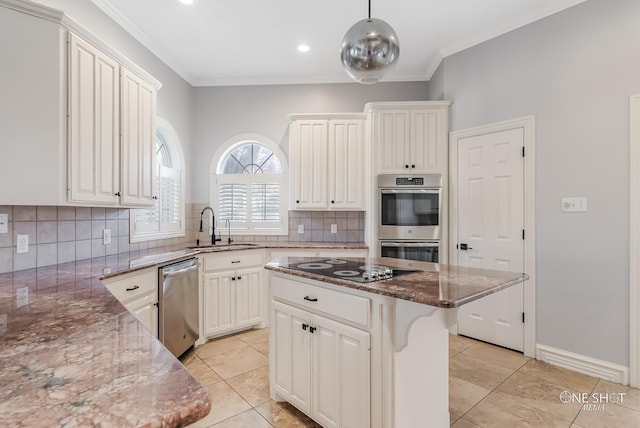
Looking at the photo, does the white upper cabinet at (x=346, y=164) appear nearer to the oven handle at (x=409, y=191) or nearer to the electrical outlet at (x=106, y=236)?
the oven handle at (x=409, y=191)

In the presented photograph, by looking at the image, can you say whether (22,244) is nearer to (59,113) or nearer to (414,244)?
(59,113)

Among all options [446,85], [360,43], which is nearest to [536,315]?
[446,85]

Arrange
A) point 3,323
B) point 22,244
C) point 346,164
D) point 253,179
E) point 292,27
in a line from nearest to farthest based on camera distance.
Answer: point 3,323 < point 22,244 < point 292,27 < point 346,164 < point 253,179

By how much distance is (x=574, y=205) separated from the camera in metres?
2.54

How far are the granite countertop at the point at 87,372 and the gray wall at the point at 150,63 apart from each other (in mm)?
2280

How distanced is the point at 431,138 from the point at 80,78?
310 centimetres

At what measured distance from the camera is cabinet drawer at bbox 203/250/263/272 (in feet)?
10.2

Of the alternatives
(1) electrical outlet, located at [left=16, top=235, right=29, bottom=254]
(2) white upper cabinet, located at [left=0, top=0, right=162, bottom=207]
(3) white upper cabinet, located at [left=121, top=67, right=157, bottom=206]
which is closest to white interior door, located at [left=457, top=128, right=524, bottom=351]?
(3) white upper cabinet, located at [left=121, top=67, right=157, bottom=206]

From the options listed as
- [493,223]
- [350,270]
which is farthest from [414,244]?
[350,270]

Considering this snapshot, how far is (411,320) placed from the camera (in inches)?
55.0

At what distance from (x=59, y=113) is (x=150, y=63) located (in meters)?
1.70

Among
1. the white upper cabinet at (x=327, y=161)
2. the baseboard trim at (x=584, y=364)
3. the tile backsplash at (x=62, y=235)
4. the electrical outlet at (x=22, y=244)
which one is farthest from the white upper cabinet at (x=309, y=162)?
the baseboard trim at (x=584, y=364)

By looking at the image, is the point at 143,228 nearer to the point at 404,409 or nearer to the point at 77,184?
the point at 77,184

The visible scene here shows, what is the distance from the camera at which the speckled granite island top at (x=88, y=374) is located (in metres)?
0.50
